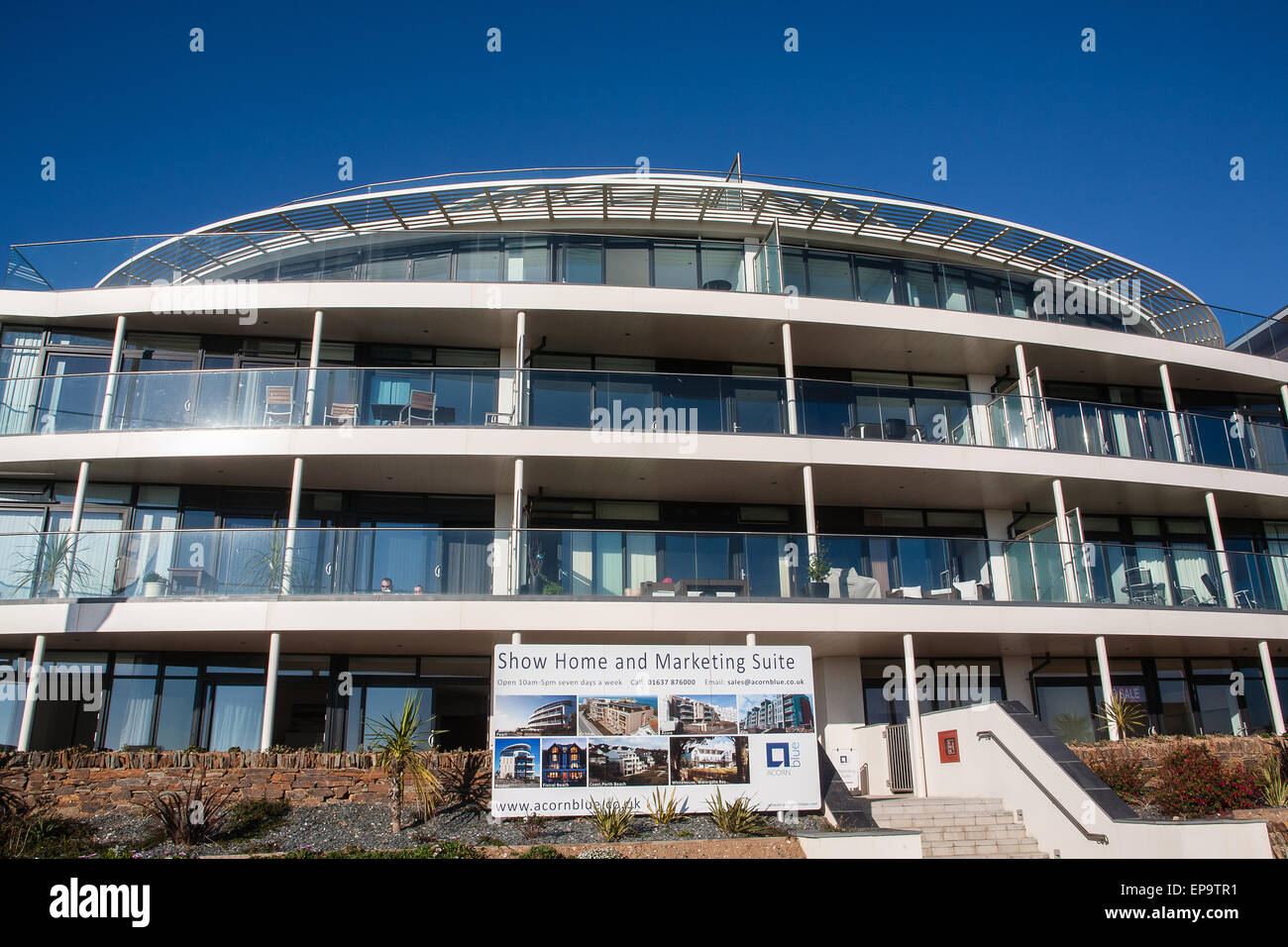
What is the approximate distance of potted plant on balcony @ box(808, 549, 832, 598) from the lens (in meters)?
15.9

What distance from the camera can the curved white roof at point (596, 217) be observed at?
18506mm

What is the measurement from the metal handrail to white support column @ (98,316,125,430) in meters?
15.7

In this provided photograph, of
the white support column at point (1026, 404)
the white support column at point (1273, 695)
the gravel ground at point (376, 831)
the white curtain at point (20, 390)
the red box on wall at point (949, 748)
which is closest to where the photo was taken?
the gravel ground at point (376, 831)

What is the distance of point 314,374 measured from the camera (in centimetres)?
1670

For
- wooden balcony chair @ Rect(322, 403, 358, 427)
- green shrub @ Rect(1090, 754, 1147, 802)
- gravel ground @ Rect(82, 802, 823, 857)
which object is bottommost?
gravel ground @ Rect(82, 802, 823, 857)

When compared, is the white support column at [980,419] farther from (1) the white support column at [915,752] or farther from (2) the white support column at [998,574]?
(1) the white support column at [915,752]

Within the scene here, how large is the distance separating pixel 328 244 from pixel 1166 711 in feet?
66.0

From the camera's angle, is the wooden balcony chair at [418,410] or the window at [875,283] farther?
the window at [875,283]

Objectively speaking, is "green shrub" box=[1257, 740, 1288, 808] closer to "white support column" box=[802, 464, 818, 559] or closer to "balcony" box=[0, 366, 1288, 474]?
"balcony" box=[0, 366, 1288, 474]

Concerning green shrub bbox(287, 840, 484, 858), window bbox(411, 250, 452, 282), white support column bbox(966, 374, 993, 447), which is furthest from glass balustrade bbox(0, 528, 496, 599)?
white support column bbox(966, 374, 993, 447)

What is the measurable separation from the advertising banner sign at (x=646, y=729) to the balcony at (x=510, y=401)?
5.28 metres

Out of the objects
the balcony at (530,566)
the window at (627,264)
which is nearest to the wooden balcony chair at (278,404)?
the balcony at (530,566)

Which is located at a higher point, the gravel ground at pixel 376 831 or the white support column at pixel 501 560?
the white support column at pixel 501 560
